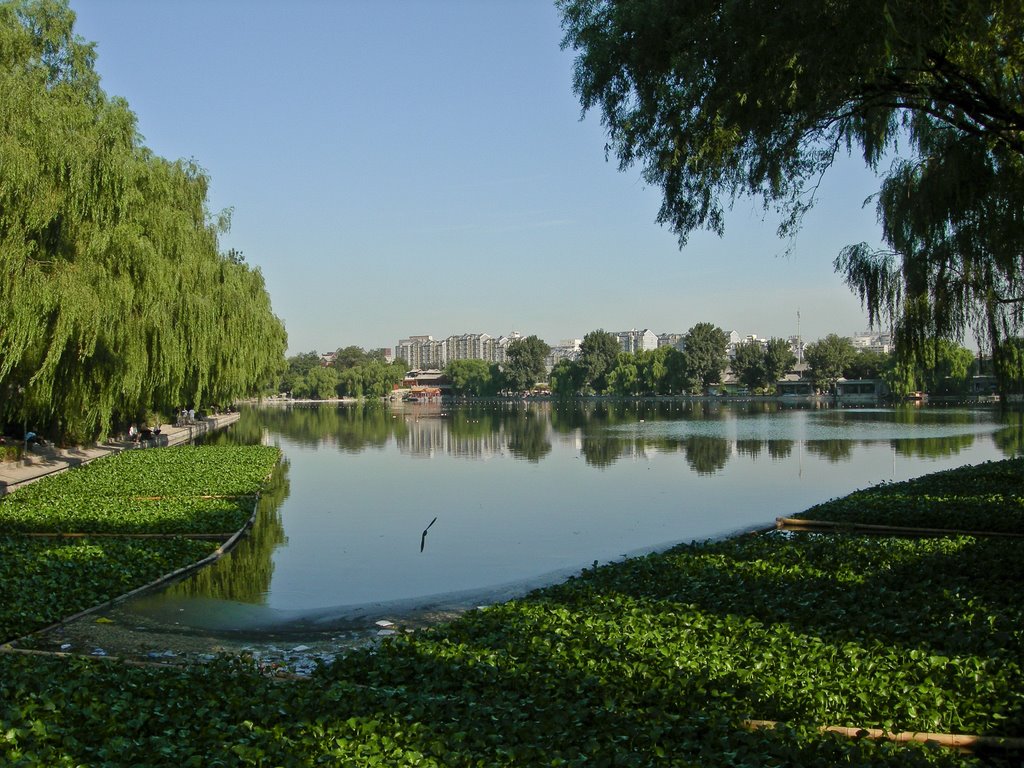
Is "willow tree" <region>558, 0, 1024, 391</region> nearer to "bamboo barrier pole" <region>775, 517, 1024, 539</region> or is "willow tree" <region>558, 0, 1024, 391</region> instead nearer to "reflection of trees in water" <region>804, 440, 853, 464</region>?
"bamboo barrier pole" <region>775, 517, 1024, 539</region>

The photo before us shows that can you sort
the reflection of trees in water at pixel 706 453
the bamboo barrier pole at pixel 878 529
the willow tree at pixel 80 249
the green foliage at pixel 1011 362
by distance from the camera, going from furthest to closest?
the reflection of trees in water at pixel 706 453 → the green foliage at pixel 1011 362 → the willow tree at pixel 80 249 → the bamboo barrier pole at pixel 878 529

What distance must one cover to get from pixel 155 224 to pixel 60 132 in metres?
6.22

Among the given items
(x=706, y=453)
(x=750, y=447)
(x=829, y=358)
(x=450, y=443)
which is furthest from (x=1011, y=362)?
(x=829, y=358)

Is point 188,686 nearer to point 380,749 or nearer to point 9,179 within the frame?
point 380,749

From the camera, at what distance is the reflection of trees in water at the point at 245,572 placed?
36.5 feet

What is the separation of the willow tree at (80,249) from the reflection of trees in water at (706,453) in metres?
14.7

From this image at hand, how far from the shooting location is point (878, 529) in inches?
528

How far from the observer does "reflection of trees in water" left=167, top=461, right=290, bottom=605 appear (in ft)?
36.5

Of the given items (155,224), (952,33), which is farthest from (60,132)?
(952,33)

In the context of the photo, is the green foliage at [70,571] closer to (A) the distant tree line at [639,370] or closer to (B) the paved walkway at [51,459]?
(B) the paved walkway at [51,459]

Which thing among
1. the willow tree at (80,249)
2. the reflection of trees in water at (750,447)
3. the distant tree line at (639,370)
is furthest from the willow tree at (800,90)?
the distant tree line at (639,370)

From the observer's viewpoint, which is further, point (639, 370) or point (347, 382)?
point (347, 382)

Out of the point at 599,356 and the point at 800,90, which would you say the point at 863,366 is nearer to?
the point at 599,356

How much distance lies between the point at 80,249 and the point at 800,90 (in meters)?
11.8
